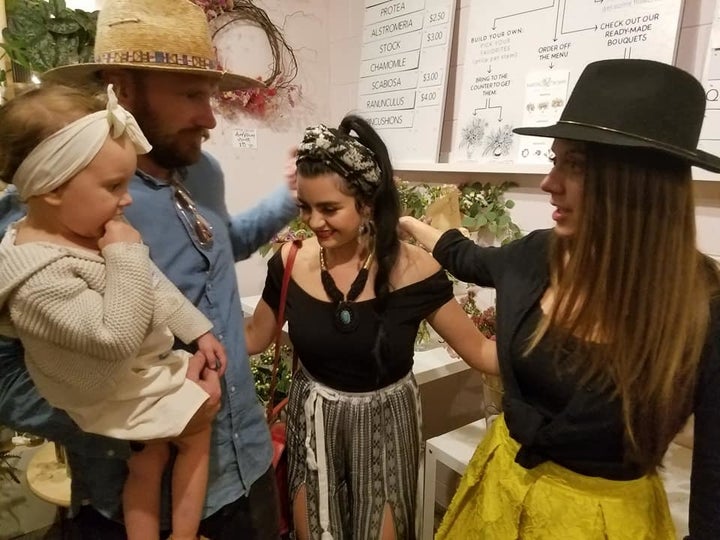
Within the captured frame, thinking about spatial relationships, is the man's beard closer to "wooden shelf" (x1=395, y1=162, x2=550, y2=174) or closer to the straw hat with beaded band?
the straw hat with beaded band

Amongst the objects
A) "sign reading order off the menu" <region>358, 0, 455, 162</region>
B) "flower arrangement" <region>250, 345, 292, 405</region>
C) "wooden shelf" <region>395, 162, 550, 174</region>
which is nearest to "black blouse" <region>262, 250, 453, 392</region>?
"flower arrangement" <region>250, 345, 292, 405</region>

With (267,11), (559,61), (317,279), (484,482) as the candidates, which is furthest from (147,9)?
(267,11)

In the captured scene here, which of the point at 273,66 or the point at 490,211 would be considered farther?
the point at 273,66

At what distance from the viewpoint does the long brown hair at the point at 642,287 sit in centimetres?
96

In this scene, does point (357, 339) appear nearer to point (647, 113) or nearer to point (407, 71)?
point (647, 113)

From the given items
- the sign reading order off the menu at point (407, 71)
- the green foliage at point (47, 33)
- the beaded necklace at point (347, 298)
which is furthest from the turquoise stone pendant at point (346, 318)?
the green foliage at point (47, 33)

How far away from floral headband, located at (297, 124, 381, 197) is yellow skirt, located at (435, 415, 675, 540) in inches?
26.3

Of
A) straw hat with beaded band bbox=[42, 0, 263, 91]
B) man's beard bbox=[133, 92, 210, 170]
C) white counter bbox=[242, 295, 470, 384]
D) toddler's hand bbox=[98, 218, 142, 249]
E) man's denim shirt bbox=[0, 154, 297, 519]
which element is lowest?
white counter bbox=[242, 295, 470, 384]

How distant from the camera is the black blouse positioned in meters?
1.37

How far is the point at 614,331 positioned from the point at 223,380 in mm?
766

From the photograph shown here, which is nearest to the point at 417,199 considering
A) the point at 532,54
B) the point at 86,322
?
the point at 532,54

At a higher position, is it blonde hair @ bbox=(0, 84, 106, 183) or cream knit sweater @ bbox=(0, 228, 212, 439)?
blonde hair @ bbox=(0, 84, 106, 183)

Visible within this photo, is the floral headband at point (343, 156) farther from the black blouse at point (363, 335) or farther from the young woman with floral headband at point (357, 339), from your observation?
the black blouse at point (363, 335)

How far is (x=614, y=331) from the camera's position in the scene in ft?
3.34
